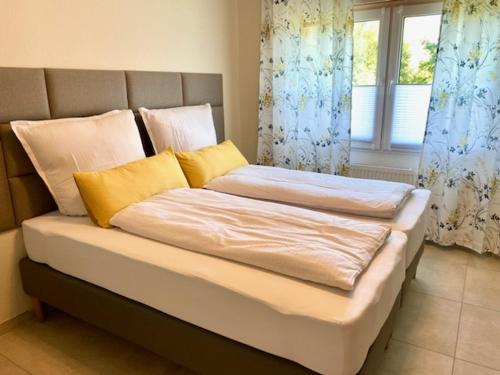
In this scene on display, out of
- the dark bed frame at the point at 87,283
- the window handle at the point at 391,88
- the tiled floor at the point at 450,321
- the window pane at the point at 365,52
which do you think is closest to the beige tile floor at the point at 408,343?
the tiled floor at the point at 450,321

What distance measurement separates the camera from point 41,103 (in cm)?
196

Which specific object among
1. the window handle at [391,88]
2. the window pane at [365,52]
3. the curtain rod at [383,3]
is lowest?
the window handle at [391,88]

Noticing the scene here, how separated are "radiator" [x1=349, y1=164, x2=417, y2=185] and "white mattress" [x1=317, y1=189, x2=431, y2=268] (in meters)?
0.80

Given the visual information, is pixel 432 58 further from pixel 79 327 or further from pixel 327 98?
pixel 79 327

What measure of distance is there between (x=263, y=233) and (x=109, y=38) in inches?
65.6

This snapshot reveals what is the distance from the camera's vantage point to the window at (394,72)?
2.82 metres

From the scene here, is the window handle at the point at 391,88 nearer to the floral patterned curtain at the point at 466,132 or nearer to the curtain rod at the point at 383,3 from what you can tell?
the floral patterned curtain at the point at 466,132

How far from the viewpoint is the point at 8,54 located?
1.83 meters

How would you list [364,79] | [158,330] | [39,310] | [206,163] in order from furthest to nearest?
[364,79] < [206,163] < [39,310] < [158,330]

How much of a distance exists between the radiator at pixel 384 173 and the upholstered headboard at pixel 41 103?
178 cm

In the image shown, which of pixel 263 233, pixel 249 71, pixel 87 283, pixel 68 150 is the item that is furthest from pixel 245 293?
pixel 249 71

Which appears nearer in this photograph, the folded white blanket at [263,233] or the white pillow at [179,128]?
the folded white blanket at [263,233]

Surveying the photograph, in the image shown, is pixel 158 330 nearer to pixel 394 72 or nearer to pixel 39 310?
pixel 39 310

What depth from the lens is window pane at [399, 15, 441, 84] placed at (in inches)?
110
